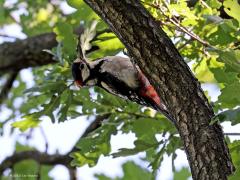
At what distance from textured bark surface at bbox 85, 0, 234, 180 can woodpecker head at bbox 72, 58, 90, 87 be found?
81 cm

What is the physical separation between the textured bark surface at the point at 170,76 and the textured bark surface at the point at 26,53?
2.68 metres

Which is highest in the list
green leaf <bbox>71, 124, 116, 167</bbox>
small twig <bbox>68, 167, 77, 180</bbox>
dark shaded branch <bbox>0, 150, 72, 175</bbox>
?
dark shaded branch <bbox>0, 150, 72, 175</bbox>

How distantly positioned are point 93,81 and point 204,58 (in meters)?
0.62

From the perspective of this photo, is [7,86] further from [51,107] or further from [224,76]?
[224,76]

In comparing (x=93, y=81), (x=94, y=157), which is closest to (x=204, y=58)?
(x=93, y=81)

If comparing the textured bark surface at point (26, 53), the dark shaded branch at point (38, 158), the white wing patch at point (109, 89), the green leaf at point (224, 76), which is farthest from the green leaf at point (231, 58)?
the textured bark surface at point (26, 53)

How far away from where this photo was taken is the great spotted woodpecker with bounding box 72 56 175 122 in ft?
10.4

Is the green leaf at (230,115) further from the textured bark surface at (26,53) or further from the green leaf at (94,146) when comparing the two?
the textured bark surface at (26,53)

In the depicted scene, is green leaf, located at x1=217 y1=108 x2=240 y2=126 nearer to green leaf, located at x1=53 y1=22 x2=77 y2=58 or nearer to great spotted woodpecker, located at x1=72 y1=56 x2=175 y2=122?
great spotted woodpecker, located at x1=72 y1=56 x2=175 y2=122

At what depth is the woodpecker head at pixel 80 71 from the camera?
10.4 ft

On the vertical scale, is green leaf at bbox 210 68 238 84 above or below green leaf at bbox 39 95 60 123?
below

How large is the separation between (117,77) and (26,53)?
2.05 meters

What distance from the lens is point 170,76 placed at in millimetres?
2320

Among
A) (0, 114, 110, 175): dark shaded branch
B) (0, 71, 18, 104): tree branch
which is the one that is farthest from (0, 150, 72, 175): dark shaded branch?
(0, 71, 18, 104): tree branch
